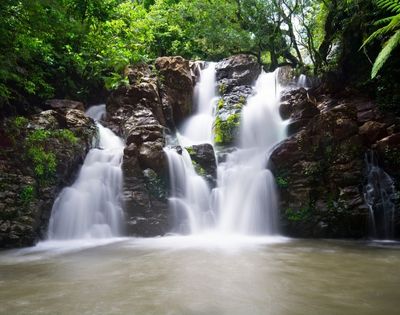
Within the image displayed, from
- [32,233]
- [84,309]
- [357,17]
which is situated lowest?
[84,309]

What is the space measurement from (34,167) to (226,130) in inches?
272

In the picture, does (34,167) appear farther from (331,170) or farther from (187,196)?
(331,170)

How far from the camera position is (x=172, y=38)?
19.2 m

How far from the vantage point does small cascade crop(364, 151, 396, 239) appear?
328 inches

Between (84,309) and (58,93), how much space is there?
39.4 ft

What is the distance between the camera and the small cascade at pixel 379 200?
8.34 meters

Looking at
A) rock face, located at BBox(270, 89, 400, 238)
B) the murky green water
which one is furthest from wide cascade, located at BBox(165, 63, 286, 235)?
the murky green water

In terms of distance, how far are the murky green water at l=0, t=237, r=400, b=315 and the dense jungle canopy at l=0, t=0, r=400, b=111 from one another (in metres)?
3.52

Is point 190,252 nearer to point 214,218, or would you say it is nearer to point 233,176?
point 214,218

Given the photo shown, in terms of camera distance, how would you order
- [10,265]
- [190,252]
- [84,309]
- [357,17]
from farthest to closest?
[357,17], [190,252], [10,265], [84,309]

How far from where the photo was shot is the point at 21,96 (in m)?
10.4

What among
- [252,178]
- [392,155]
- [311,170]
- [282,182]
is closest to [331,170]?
[311,170]

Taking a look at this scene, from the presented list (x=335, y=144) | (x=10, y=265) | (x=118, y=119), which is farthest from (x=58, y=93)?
(x=335, y=144)

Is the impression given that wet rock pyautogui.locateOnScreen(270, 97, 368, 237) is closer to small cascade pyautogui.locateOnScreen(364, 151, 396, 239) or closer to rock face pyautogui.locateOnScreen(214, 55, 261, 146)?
small cascade pyautogui.locateOnScreen(364, 151, 396, 239)
